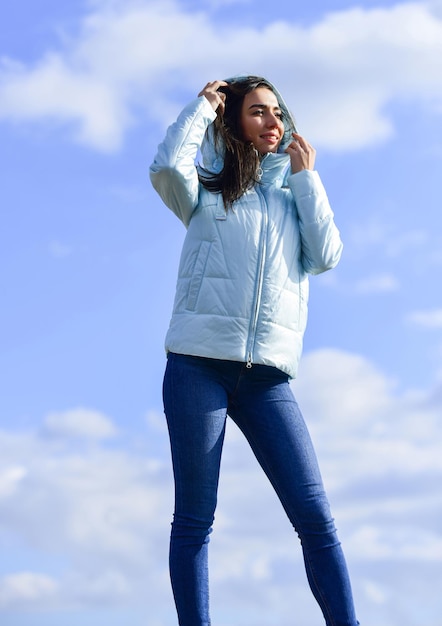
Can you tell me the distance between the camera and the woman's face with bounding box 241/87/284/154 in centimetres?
500

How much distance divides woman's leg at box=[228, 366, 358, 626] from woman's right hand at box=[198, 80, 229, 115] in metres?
1.51

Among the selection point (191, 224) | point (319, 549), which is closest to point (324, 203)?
point (191, 224)

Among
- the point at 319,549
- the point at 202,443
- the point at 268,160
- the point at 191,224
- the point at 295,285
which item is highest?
the point at 268,160

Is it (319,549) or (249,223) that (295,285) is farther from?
(319,549)

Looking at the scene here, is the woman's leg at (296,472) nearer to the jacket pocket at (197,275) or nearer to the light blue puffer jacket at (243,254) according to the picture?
the light blue puffer jacket at (243,254)

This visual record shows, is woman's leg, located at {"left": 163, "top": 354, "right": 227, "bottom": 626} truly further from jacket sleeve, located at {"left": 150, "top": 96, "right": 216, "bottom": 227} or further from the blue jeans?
jacket sleeve, located at {"left": 150, "top": 96, "right": 216, "bottom": 227}

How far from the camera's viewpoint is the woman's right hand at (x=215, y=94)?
495cm

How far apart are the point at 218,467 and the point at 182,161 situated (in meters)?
1.60

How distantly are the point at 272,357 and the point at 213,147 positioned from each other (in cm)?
131

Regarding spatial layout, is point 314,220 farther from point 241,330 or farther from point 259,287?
point 241,330

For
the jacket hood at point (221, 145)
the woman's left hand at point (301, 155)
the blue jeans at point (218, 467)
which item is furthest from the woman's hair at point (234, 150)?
the blue jeans at point (218, 467)

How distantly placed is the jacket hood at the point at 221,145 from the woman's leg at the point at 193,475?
1.19 metres

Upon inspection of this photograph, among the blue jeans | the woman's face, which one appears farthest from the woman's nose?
the blue jeans

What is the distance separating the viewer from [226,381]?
4602 millimetres
